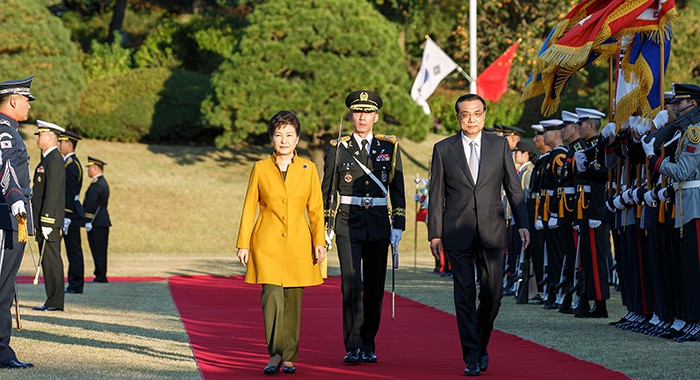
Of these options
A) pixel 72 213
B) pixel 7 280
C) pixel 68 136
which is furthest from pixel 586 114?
pixel 72 213

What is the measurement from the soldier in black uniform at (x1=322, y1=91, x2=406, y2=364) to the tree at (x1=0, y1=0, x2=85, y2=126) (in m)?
30.0

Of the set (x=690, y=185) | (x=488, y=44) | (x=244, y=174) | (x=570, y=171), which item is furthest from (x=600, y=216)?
(x=488, y=44)

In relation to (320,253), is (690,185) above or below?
above

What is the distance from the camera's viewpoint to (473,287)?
827 cm

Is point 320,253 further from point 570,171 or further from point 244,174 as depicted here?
point 244,174

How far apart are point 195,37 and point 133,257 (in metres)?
17.7

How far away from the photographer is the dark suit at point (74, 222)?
15734 mm

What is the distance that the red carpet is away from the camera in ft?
26.8

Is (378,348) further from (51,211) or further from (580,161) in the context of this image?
(51,211)

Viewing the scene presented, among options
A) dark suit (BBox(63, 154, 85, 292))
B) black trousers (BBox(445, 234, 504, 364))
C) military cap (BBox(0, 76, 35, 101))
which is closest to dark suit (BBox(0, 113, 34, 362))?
military cap (BBox(0, 76, 35, 101))

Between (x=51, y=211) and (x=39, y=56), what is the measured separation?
26.8 metres

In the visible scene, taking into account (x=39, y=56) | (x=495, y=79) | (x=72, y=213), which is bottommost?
(x=72, y=213)

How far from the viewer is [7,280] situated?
8.59m

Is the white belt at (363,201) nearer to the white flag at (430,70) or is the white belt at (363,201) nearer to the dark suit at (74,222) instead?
the dark suit at (74,222)
